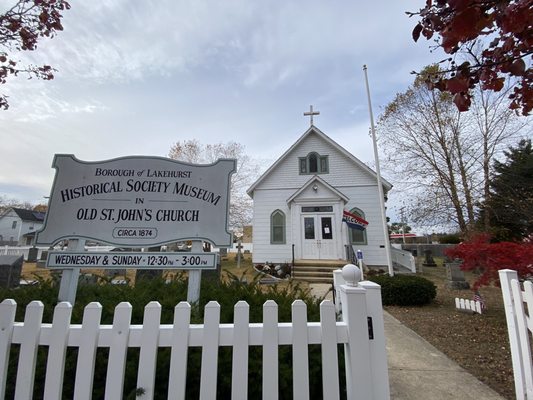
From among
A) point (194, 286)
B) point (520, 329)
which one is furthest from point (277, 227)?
point (520, 329)

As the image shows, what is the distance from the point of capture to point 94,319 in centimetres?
167

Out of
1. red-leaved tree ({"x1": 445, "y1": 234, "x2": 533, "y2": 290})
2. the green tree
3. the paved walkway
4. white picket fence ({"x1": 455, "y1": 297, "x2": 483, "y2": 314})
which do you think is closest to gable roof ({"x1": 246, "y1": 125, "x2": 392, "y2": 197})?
the green tree

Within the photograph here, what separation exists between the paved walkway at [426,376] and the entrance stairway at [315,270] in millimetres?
7156

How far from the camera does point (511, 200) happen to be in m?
13.6

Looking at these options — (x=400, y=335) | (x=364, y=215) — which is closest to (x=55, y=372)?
(x=400, y=335)

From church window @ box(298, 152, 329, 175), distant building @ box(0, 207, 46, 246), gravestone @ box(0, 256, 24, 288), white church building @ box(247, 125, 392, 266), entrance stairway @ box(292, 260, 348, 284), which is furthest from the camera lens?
distant building @ box(0, 207, 46, 246)

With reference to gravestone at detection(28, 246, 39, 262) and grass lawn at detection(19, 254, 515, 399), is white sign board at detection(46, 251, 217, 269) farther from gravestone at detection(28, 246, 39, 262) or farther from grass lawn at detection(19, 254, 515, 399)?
gravestone at detection(28, 246, 39, 262)

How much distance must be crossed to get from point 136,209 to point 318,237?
1094 cm

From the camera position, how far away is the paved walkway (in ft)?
8.72

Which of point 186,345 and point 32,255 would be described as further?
point 32,255

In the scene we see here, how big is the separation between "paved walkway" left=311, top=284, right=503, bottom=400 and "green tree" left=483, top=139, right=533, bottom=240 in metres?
→ 13.9

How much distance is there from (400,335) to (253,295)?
3.24m

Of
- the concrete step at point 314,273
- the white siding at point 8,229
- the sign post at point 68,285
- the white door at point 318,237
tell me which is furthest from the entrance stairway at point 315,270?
the white siding at point 8,229

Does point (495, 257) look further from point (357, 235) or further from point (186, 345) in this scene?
point (357, 235)
